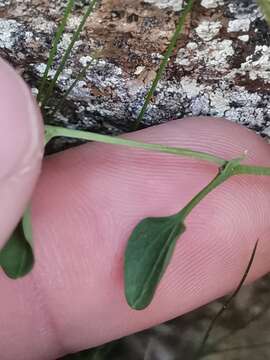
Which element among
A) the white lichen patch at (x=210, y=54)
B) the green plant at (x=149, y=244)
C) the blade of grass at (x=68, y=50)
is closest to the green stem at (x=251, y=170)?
the green plant at (x=149, y=244)

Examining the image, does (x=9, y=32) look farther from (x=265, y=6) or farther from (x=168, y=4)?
(x=265, y=6)

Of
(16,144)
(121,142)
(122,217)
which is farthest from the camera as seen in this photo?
(122,217)

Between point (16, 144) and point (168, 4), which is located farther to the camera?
point (168, 4)

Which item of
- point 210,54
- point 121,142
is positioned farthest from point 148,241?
point 210,54

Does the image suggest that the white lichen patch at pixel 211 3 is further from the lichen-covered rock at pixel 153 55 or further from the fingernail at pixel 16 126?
the fingernail at pixel 16 126

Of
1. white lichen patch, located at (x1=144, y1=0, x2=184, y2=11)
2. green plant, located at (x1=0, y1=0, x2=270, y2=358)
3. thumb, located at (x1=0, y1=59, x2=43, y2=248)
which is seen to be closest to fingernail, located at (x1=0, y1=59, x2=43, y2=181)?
thumb, located at (x1=0, y1=59, x2=43, y2=248)

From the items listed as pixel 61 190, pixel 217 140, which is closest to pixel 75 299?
pixel 61 190

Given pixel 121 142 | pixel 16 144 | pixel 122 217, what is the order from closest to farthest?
pixel 16 144, pixel 121 142, pixel 122 217

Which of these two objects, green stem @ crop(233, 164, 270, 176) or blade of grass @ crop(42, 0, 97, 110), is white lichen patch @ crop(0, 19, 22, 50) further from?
green stem @ crop(233, 164, 270, 176)
